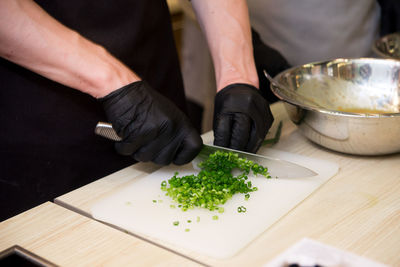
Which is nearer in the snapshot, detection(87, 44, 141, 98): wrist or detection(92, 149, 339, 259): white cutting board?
detection(92, 149, 339, 259): white cutting board

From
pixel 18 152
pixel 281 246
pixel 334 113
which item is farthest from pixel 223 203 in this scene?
pixel 18 152

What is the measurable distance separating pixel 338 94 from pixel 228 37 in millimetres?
362

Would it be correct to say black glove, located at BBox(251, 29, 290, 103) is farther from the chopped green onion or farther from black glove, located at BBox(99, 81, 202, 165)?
the chopped green onion

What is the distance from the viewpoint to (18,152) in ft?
3.82

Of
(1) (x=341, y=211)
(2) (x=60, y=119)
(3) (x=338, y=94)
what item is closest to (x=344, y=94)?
(3) (x=338, y=94)

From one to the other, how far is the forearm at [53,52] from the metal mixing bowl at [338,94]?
44cm

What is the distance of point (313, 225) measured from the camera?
34.2 inches

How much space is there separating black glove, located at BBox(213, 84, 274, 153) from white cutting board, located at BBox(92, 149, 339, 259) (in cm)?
11

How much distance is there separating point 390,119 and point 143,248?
609 mm

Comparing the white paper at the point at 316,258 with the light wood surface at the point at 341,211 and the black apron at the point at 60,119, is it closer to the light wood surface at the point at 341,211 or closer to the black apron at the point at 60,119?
the light wood surface at the point at 341,211

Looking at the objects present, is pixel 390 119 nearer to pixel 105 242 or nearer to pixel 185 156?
pixel 185 156

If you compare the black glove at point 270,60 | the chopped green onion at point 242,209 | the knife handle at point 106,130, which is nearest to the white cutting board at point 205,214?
the chopped green onion at point 242,209

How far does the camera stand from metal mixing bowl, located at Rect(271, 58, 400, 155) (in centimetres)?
111

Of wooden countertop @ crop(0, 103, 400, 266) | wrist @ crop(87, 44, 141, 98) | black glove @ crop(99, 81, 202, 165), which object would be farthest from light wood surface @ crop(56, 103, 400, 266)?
wrist @ crop(87, 44, 141, 98)
